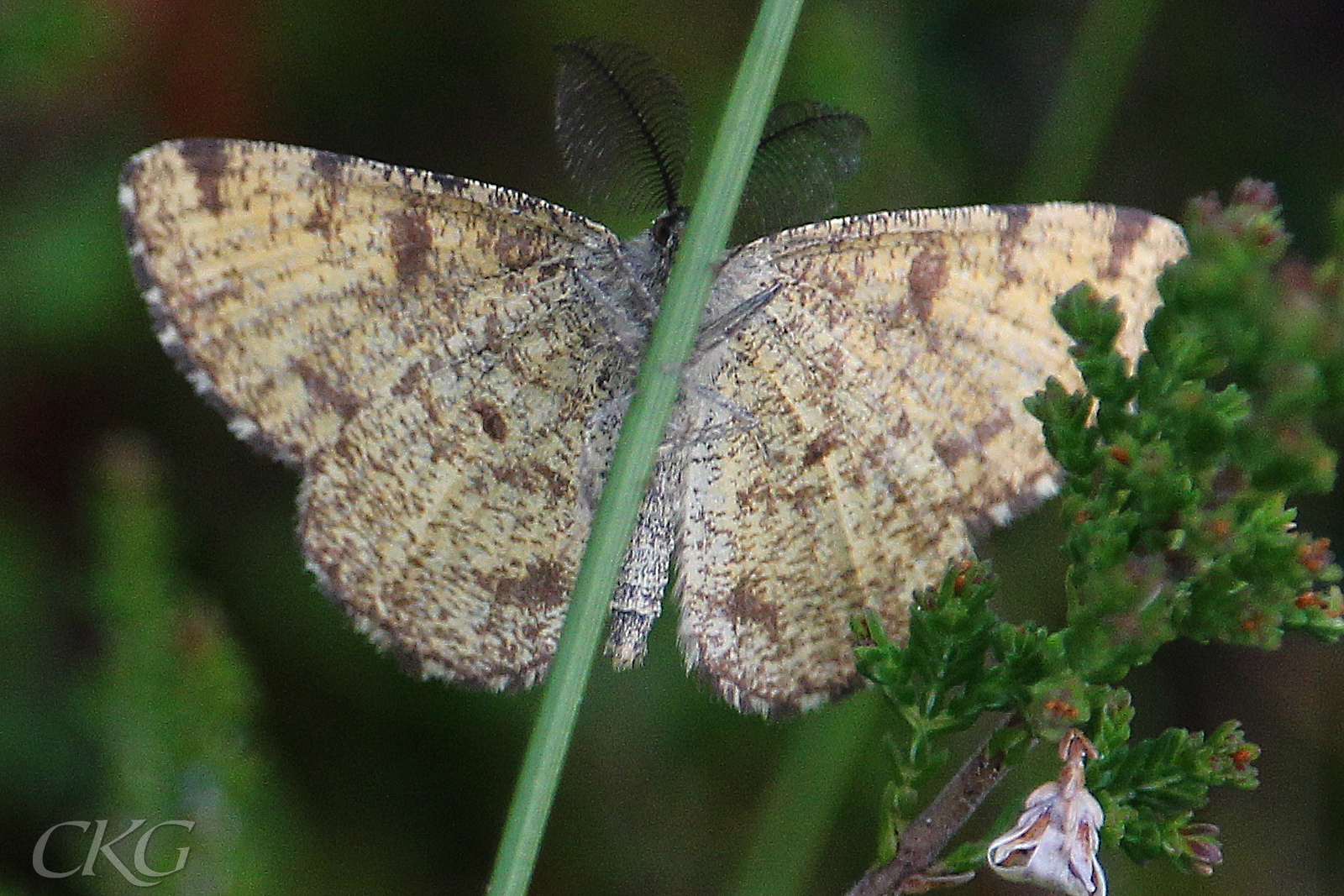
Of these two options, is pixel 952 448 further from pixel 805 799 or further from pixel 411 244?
pixel 805 799

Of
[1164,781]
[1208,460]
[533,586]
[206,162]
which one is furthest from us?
[533,586]

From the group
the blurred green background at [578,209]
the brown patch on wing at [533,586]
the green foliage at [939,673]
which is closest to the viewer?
the green foliage at [939,673]

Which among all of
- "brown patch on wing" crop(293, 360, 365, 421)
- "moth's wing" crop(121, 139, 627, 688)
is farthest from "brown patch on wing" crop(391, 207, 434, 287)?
"brown patch on wing" crop(293, 360, 365, 421)

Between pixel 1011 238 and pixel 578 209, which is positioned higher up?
pixel 578 209

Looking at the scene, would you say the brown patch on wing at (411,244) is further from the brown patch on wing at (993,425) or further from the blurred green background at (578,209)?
the blurred green background at (578,209)

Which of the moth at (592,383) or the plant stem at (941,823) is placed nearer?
the plant stem at (941,823)

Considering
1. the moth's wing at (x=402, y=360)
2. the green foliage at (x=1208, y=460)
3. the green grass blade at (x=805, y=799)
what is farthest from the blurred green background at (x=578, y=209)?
the green foliage at (x=1208, y=460)

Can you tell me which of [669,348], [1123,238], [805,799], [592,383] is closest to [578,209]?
[592,383]

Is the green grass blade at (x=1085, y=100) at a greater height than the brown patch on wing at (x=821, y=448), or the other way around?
the green grass blade at (x=1085, y=100)
